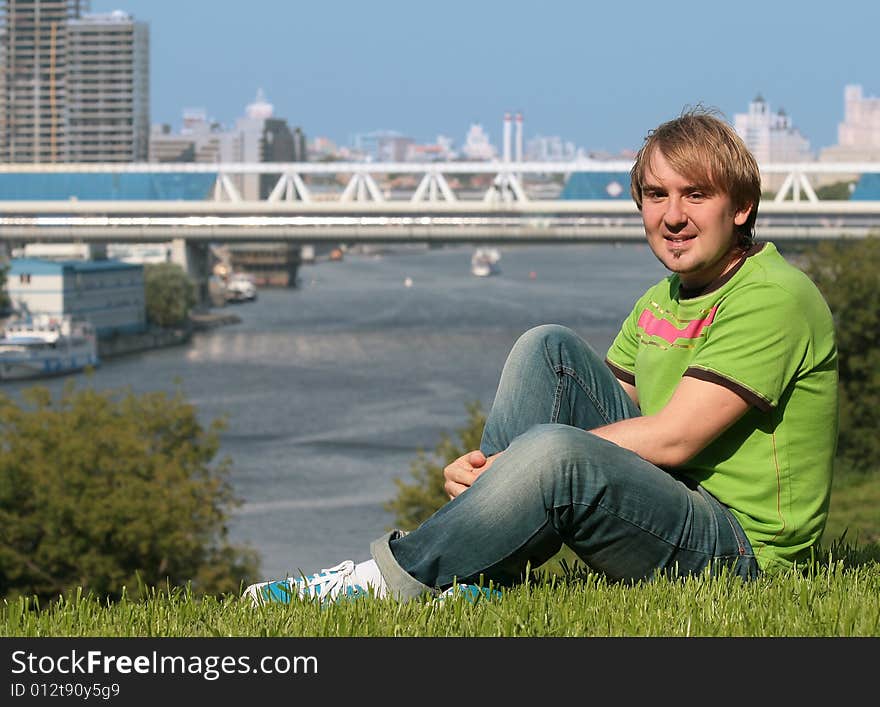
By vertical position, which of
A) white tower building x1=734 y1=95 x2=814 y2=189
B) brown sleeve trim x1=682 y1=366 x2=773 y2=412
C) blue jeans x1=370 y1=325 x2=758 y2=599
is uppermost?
white tower building x1=734 y1=95 x2=814 y2=189

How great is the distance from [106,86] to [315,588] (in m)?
99.8

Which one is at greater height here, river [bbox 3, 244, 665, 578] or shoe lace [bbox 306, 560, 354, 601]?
shoe lace [bbox 306, 560, 354, 601]

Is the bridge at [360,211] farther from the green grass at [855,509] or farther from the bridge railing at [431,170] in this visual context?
the green grass at [855,509]

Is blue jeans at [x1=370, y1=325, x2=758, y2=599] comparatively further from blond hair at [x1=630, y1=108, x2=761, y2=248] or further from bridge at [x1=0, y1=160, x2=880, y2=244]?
bridge at [x1=0, y1=160, x2=880, y2=244]

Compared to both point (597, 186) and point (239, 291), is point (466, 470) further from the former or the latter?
point (239, 291)

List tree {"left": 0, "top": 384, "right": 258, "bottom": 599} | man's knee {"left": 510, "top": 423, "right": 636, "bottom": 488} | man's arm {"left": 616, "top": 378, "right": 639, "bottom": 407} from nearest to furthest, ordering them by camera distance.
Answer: man's knee {"left": 510, "top": 423, "right": 636, "bottom": 488} → man's arm {"left": 616, "top": 378, "right": 639, "bottom": 407} → tree {"left": 0, "top": 384, "right": 258, "bottom": 599}

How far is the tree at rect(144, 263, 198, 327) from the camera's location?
4347cm

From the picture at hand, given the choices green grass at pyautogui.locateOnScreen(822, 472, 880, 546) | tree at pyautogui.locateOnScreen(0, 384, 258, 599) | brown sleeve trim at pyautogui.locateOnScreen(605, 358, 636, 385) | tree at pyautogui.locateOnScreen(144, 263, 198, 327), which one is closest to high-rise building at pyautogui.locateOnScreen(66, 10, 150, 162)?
tree at pyautogui.locateOnScreen(144, 263, 198, 327)

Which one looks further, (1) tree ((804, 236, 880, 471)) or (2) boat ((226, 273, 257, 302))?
(2) boat ((226, 273, 257, 302))

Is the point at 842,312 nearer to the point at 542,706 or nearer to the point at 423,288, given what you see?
the point at 542,706

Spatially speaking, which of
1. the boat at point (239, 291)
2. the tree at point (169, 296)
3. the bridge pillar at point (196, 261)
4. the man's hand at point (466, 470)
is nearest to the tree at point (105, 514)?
the man's hand at point (466, 470)

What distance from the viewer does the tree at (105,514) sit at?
531 inches

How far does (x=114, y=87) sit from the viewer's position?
98.4 metres

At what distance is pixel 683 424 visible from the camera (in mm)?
1854
